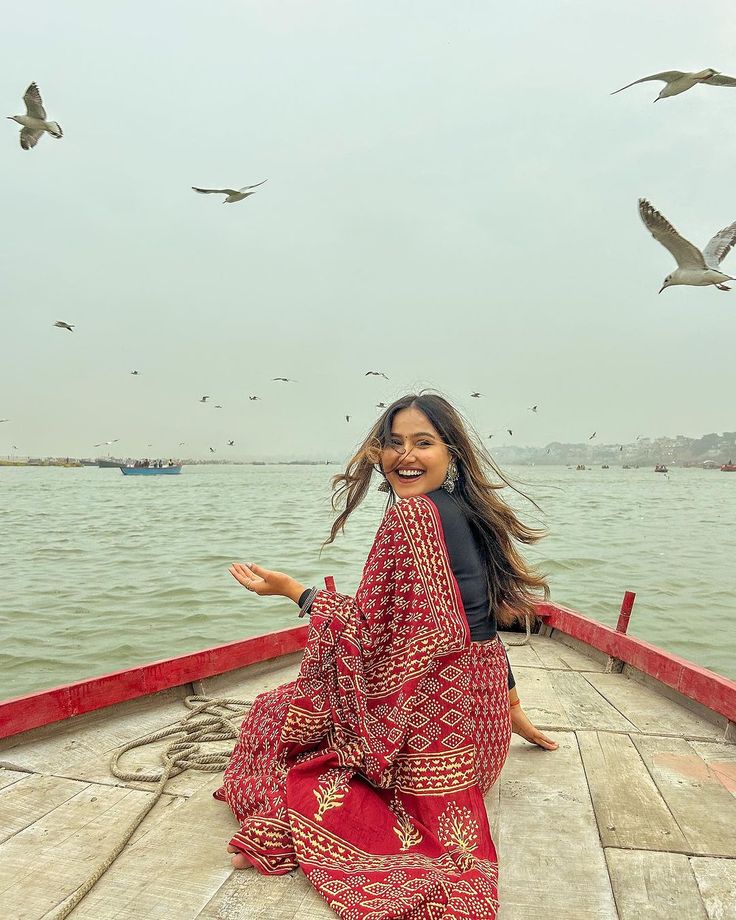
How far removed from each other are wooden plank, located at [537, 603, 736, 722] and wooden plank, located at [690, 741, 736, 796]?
0.62ft

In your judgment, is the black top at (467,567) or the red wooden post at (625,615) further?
the red wooden post at (625,615)

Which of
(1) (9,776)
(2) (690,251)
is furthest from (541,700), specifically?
(2) (690,251)

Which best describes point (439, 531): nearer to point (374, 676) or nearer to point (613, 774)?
point (374, 676)

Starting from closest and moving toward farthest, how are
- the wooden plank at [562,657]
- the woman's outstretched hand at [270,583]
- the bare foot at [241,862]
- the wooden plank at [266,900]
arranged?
the wooden plank at [266,900], the bare foot at [241,862], the woman's outstretched hand at [270,583], the wooden plank at [562,657]

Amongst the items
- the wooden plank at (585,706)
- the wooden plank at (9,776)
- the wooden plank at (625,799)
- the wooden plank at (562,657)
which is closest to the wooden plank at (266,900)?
the wooden plank at (625,799)

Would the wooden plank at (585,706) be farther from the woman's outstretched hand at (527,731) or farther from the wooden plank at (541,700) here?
the woman's outstretched hand at (527,731)

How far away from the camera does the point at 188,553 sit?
15656 millimetres

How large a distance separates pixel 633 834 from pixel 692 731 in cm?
129

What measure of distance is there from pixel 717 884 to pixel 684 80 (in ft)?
17.7

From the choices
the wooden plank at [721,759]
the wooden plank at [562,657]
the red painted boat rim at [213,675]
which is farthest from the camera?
the wooden plank at [562,657]

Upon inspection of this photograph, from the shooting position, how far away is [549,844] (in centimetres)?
224

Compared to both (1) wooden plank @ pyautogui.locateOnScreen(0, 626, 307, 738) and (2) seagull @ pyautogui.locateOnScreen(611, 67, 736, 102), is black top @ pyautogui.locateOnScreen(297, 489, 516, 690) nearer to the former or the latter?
(1) wooden plank @ pyautogui.locateOnScreen(0, 626, 307, 738)

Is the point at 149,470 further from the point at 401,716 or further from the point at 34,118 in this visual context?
the point at 401,716

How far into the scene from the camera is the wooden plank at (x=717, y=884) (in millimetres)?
1891
